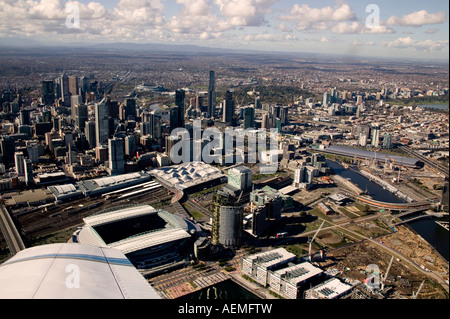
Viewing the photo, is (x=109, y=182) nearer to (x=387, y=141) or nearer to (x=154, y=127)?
(x=154, y=127)

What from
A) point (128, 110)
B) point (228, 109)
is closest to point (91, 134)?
point (128, 110)

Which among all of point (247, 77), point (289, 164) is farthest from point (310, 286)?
point (247, 77)

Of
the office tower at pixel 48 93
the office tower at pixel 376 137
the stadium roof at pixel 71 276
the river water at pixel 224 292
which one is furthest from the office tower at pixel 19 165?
the office tower at pixel 376 137

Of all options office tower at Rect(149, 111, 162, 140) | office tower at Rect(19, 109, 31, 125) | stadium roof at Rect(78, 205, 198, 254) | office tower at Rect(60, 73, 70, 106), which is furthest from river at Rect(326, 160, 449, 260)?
office tower at Rect(60, 73, 70, 106)

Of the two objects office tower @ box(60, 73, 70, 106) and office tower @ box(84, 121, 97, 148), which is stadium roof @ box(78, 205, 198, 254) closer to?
office tower @ box(84, 121, 97, 148)

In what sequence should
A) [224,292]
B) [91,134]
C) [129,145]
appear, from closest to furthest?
[224,292]
[129,145]
[91,134]

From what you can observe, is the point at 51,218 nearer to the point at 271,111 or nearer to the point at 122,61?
the point at 271,111
